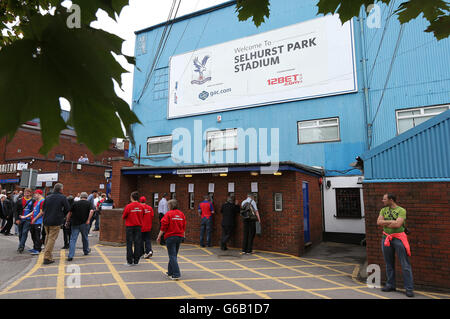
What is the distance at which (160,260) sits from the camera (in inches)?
307

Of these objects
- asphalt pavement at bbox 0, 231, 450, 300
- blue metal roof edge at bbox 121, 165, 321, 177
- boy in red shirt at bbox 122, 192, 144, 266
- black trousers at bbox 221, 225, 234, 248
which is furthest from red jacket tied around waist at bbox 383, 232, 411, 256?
boy in red shirt at bbox 122, 192, 144, 266

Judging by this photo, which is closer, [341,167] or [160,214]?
[160,214]

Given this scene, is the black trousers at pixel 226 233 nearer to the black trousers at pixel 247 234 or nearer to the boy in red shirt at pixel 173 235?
the black trousers at pixel 247 234

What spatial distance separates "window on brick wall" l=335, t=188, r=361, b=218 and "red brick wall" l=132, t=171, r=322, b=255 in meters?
0.82

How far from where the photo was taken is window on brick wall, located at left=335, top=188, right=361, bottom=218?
1136cm

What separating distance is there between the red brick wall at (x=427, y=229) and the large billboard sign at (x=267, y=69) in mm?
7414

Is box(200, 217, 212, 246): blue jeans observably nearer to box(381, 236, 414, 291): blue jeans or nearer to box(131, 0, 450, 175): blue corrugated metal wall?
box(131, 0, 450, 175): blue corrugated metal wall

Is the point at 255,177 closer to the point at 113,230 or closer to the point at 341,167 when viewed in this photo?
the point at 341,167

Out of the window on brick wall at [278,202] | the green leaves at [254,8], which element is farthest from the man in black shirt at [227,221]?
the green leaves at [254,8]

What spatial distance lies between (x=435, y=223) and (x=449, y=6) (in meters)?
4.98

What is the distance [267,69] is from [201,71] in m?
4.13

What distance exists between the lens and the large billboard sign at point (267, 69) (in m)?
12.5

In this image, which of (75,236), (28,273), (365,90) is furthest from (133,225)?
(365,90)

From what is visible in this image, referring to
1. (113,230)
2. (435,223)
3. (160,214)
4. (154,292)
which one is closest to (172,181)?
(160,214)
